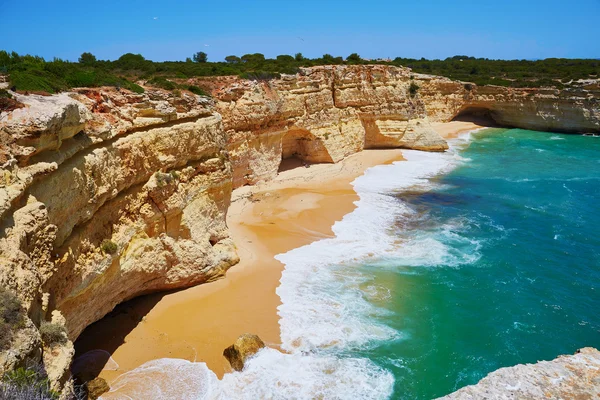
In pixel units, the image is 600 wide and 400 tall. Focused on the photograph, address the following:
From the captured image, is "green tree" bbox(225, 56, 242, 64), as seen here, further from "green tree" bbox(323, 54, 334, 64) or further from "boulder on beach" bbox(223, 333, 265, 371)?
"boulder on beach" bbox(223, 333, 265, 371)

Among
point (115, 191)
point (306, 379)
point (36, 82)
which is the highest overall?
point (36, 82)

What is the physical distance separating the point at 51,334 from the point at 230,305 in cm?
764

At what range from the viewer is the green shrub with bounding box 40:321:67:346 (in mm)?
7406

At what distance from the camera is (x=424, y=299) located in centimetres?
1572

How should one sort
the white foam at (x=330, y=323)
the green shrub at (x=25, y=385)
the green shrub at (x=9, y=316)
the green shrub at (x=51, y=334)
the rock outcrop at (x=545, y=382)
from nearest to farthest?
1. the green shrub at (x=25, y=385)
2. the green shrub at (x=9, y=316)
3. the green shrub at (x=51, y=334)
4. the rock outcrop at (x=545, y=382)
5. the white foam at (x=330, y=323)

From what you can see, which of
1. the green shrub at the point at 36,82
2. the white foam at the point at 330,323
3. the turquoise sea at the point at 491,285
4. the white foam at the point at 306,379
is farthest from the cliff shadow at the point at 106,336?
the turquoise sea at the point at 491,285

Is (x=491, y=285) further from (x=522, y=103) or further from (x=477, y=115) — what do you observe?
(x=477, y=115)

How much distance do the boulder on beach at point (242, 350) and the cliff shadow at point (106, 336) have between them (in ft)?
10.6


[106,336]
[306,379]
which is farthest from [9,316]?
[306,379]

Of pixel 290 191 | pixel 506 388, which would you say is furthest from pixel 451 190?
pixel 506 388

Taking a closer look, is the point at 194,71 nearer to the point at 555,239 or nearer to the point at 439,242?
the point at 439,242

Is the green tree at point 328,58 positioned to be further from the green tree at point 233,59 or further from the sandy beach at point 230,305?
the sandy beach at point 230,305

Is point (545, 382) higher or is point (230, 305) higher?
point (545, 382)

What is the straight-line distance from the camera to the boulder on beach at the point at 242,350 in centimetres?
1190
